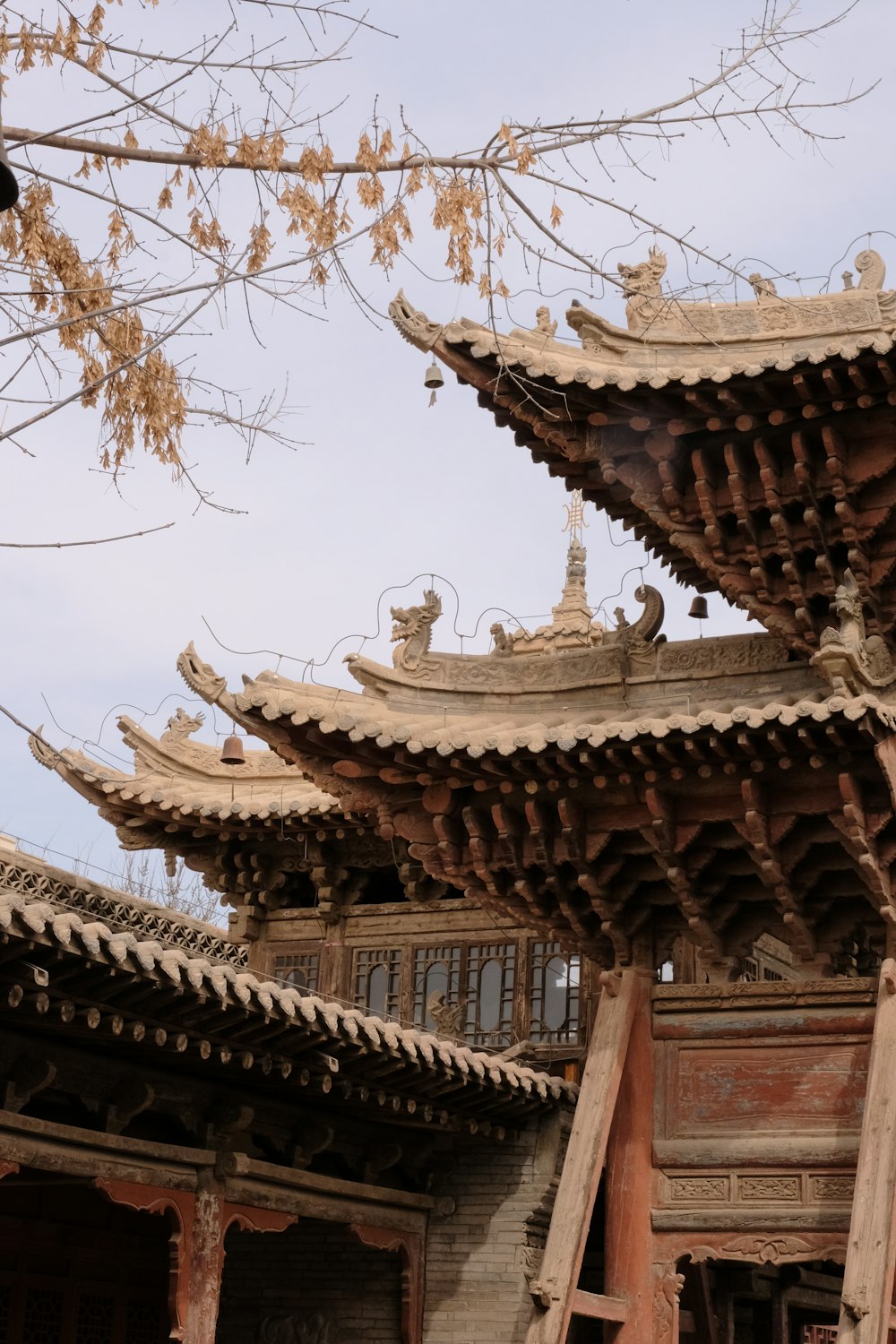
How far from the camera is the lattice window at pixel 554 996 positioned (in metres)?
13.3

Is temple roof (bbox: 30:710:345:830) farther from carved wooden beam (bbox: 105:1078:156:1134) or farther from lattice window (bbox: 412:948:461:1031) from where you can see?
carved wooden beam (bbox: 105:1078:156:1134)

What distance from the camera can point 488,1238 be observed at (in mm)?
12109

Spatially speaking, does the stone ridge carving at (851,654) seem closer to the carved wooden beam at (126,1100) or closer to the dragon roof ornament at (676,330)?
the dragon roof ornament at (676,330)

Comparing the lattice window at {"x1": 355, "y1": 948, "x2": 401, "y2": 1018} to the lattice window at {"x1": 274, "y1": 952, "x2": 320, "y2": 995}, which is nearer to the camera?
the lattice window at {"x1": 355, "y1": 948, "x2": 401, "y2": 1018}

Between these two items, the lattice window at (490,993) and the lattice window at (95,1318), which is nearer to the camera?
the lattice window at (95,1318)

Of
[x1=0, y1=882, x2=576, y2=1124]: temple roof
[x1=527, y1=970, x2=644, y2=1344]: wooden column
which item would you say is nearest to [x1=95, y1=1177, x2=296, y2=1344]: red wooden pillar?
[x1=0, y1=882, x2=576, y2=1124]: temple roof

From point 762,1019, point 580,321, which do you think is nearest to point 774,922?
point 762,1019

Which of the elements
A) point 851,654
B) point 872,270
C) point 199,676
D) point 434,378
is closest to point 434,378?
point 434,378

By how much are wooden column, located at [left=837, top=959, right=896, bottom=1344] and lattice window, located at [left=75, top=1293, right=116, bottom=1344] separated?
20.0 ft

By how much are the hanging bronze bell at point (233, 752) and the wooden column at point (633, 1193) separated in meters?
6.54

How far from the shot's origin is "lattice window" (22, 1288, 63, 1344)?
1214 cm

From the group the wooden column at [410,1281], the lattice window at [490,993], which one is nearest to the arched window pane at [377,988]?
the lattice window at [490,993]

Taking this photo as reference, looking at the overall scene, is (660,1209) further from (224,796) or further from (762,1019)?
(224,796)

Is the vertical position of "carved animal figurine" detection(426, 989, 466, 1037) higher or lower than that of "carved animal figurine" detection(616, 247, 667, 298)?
lower
